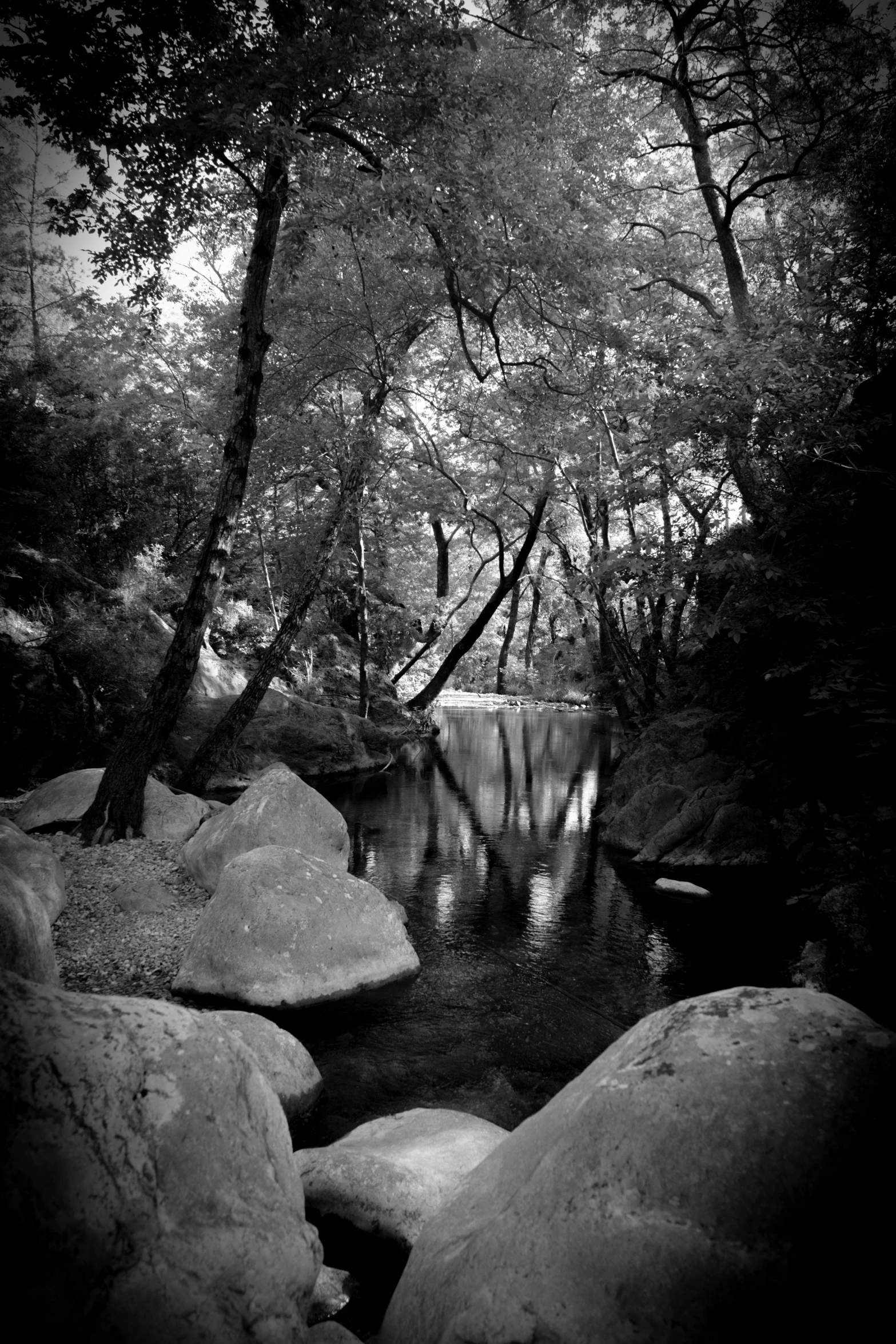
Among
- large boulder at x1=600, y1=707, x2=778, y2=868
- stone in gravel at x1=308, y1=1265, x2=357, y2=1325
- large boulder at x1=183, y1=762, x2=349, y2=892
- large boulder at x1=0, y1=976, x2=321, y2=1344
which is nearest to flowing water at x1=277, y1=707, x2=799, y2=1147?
large boulder at x1=600, y1=707, x2=778, y2=868

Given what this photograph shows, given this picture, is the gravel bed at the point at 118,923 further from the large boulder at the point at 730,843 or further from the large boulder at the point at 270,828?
the large boulder at the point at 730,843

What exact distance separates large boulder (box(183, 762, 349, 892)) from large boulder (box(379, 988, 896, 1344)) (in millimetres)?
5104

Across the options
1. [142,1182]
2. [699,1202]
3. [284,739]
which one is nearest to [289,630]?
[284,739]

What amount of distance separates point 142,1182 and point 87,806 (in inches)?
289

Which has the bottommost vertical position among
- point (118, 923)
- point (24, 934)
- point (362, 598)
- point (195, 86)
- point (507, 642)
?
point (118, 923)

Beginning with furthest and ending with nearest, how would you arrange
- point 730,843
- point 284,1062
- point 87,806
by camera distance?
point 730,843 < point 87,806 < point 284,1062

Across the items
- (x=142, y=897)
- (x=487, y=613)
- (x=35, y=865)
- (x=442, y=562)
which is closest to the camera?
(x=35, y=865)

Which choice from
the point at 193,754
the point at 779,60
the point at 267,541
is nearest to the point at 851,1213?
the point at 193,754

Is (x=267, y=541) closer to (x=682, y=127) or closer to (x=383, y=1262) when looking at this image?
(x=682, y=127)

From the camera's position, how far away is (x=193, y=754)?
12.1m

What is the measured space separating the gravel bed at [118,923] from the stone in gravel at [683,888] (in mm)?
5426

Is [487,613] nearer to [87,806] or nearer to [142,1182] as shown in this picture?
[87,806]

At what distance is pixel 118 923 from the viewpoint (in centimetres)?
573

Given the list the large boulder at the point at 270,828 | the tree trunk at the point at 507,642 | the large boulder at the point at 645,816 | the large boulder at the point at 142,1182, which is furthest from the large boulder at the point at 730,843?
the tree trunk at the point at 507,642
